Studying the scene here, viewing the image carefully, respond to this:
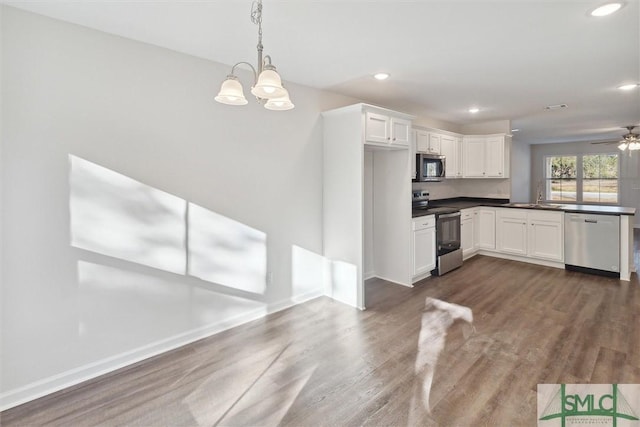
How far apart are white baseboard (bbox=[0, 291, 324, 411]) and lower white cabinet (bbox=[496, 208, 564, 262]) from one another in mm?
4443

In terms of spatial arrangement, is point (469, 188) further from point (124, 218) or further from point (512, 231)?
point (124, 218)

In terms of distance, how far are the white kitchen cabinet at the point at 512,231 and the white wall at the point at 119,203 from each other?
14.0 ft

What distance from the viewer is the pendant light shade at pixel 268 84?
1610mm

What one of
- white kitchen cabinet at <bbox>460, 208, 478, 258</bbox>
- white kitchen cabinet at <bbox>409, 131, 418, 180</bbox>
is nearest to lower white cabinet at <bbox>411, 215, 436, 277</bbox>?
white kitchen cabinet at <bbox>409, 131, 418, 180</bbox>

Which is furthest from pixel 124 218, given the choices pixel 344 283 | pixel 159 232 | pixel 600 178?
pixel 600 178

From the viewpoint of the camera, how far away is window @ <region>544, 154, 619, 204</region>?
9075 millimetres

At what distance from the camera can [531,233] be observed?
17.6 feet

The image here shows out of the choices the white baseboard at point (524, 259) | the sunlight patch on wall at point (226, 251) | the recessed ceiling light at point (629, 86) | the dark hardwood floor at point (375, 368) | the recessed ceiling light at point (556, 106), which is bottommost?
the dark hardwood floor at point (375, 368)

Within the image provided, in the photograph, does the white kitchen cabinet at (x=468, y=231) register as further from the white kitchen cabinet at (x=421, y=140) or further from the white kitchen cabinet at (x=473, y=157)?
the white kitchen cabinet at (x=421, y=140)

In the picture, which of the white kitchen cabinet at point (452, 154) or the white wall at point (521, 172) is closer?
the white kitchen cabinet at point (452, 154)

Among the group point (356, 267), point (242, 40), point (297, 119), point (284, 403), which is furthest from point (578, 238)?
point (242, 40)

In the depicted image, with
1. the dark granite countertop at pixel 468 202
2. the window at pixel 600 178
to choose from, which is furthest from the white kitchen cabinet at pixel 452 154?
the window at pixel 600 178

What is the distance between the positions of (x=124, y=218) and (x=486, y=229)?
18.7 ft

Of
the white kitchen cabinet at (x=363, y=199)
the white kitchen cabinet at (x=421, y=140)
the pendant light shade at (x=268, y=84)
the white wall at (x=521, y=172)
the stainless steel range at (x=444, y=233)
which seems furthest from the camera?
the white wall at (x=521, y=172)
